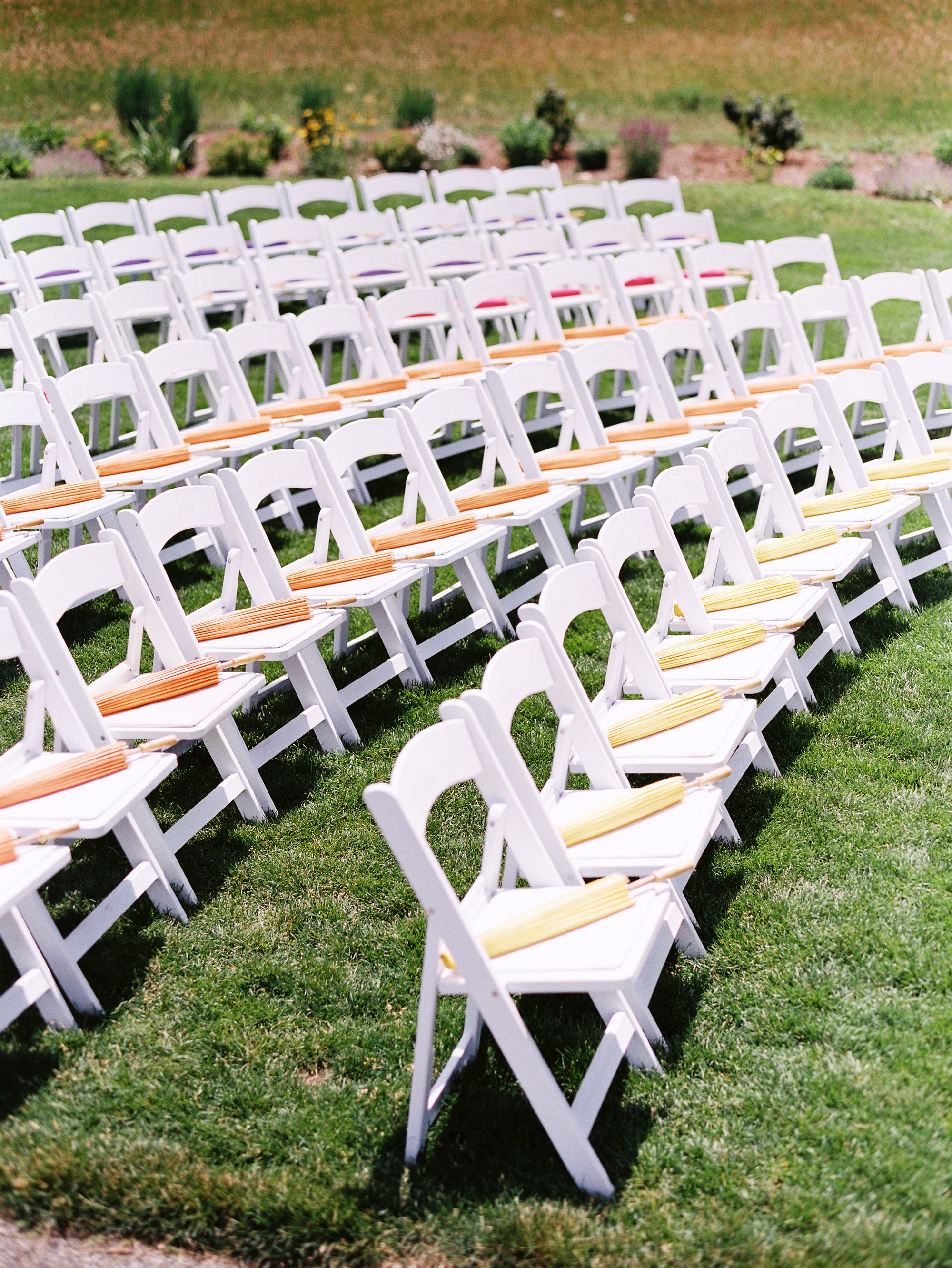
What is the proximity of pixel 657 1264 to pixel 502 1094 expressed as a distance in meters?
0.57

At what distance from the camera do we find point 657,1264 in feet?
7.64

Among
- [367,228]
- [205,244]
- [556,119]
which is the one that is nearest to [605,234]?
[367,228]

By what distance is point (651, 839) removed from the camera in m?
2.96

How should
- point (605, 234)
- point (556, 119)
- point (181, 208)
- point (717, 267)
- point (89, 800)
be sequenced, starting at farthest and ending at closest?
point (556, 119)
point (181, 208)
point (605, 234)
point (717, 267)
point (89, 800)

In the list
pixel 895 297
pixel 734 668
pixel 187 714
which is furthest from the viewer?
pixel 895 297

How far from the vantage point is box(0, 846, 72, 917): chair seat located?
2.71 metres

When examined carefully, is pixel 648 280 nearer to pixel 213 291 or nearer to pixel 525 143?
pixel 213 291

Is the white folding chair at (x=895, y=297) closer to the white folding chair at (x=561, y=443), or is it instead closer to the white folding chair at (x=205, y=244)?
the white folding chair at (x=561, y=443)

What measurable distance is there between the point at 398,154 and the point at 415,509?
39.3 feet

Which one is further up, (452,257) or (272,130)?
(272,130)

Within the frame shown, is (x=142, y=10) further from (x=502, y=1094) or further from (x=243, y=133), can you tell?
(x=502, y=1094)

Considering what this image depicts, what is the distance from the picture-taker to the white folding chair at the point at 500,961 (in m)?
2.40

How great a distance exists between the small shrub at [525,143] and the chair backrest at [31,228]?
9.27 m

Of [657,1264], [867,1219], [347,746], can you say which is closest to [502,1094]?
[657,1264]
